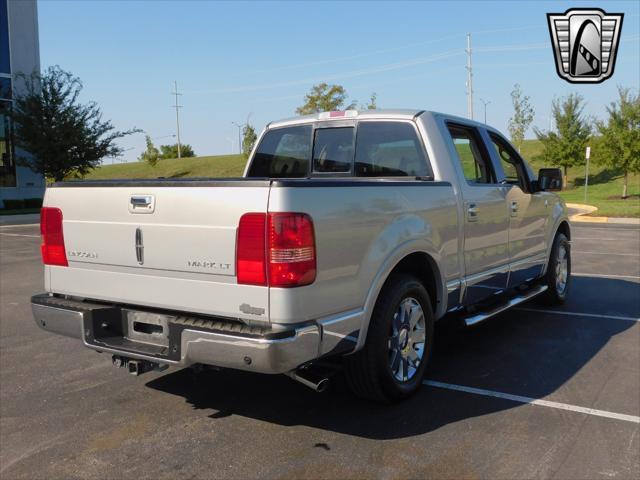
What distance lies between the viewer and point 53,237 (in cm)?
391

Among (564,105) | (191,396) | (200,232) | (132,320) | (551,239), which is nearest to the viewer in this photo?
(200,232)

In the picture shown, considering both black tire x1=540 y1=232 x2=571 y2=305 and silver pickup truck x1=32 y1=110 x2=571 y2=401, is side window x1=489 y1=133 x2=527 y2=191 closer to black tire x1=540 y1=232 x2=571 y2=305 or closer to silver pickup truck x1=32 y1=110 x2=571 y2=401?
silver pickup truck x1=32 y1=110 x2=571 y2=401

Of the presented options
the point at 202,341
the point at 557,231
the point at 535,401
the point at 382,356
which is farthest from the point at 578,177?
the point at 202,341

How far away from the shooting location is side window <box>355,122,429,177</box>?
15.6ft

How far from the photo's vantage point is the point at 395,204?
3.83m

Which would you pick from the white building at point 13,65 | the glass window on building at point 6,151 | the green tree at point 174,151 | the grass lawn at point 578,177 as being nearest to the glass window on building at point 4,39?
the white building at point 13,65

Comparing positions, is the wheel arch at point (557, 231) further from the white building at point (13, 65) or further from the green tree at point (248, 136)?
the green tree at point (248, 136)

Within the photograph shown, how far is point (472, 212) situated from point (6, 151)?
29476 millimetres

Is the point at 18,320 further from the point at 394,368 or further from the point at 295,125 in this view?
the point at 394,368

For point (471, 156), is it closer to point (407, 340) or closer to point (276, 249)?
point (407, 340)

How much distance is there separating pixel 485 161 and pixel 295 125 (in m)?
1.72

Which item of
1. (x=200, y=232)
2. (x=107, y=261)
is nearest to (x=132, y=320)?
(x=107, y=261)

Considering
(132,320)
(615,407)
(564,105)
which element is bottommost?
(615,407)

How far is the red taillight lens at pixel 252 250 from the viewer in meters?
3.07
